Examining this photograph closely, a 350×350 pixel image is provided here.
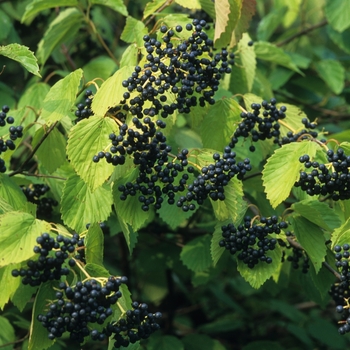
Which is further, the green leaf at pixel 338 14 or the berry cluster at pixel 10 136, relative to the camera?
the green leaf at pixel 338 14

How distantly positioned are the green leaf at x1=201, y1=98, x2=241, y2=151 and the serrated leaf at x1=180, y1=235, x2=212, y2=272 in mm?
1006

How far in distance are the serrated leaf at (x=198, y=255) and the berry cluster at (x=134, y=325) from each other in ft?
4.67

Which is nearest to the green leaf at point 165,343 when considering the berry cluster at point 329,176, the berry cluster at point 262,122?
the berry cluster at point 262,122

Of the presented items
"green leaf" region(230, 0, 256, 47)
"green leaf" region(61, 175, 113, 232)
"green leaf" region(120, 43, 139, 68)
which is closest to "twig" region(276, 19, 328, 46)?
"green leaf" region(230, 0, 256, 47)

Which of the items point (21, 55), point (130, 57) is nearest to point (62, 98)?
point (21, 55)

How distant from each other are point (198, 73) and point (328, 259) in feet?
4.11

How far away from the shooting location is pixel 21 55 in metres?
3.06

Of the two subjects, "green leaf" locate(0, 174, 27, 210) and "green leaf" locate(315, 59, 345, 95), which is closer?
"green leaf" locate(0, 174, 27, 210)

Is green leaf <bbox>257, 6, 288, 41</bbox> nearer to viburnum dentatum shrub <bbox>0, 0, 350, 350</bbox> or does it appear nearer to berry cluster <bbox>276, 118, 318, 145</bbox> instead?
viburnum dentatum shrub <bbox>0, 0, 350, 350</bbox>

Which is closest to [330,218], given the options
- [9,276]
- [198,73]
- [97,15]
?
[198,73]

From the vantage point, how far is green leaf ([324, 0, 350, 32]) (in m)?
5.26

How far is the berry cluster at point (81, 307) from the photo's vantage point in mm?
2637

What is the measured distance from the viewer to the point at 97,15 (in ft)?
19.9

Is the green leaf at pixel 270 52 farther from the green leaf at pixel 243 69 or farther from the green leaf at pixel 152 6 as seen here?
the green leaf at pixel 152 6
